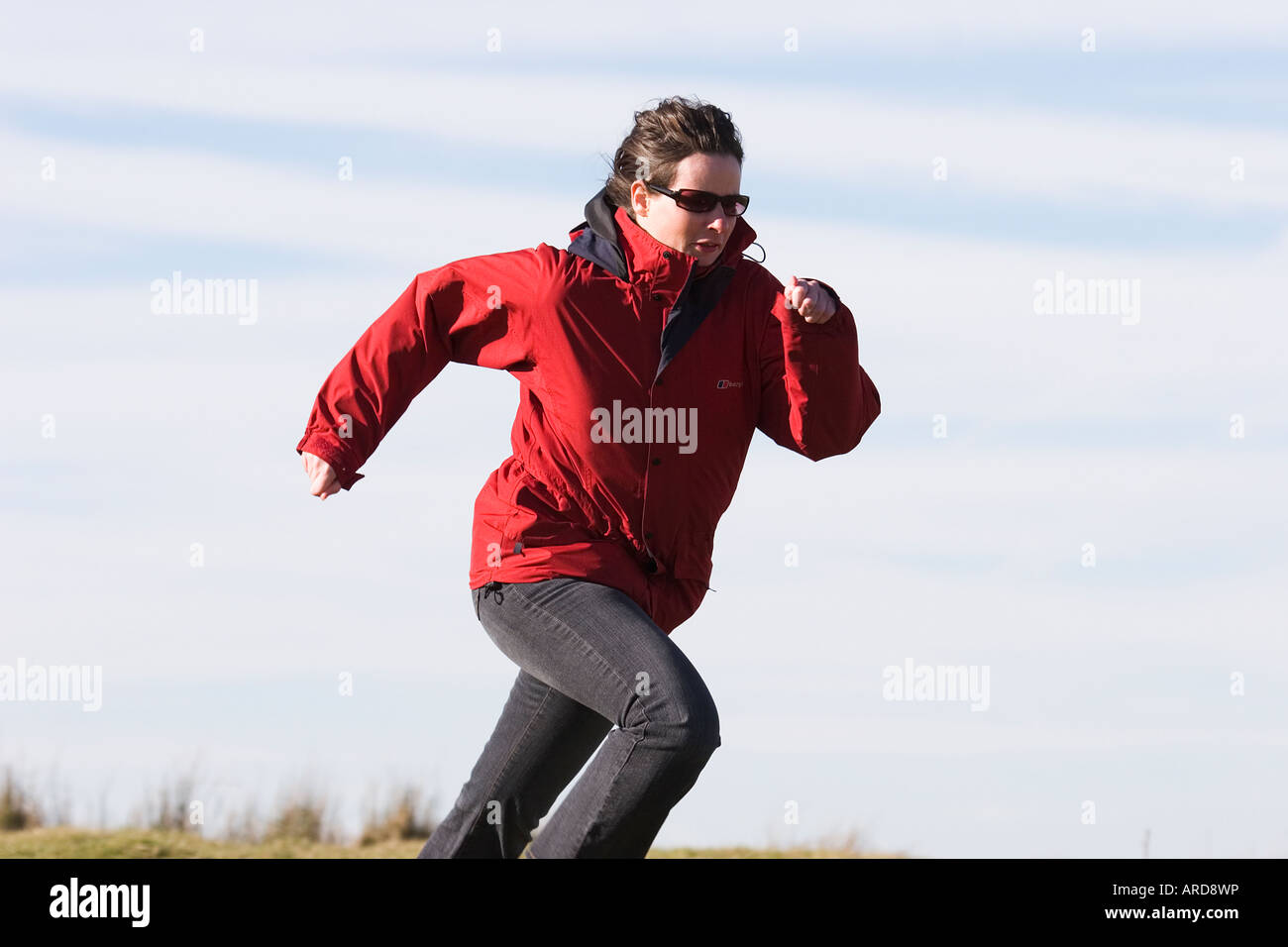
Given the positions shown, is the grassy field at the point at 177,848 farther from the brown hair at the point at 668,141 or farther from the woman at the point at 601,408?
the brown hair at the point at 668,141

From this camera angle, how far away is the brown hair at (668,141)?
4.35m

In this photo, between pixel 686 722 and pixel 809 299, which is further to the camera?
pixel 809 299

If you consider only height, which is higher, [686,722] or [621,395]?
[621,395]

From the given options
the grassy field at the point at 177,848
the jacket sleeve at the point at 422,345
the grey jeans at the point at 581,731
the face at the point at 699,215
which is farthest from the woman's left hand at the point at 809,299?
the grassy field at the point at 177,848

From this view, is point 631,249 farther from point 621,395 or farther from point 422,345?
point 422,345

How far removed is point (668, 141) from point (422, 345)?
0.85m

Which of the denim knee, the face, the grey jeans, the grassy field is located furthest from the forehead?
the grassy field

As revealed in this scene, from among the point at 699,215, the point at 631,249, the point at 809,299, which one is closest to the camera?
the point at 809,299

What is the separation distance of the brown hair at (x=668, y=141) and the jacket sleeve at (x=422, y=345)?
301mm

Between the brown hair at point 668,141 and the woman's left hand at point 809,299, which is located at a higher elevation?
the brown hair at point 668,141

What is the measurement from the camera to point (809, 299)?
161 inches

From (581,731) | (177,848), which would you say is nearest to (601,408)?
(581,731)
